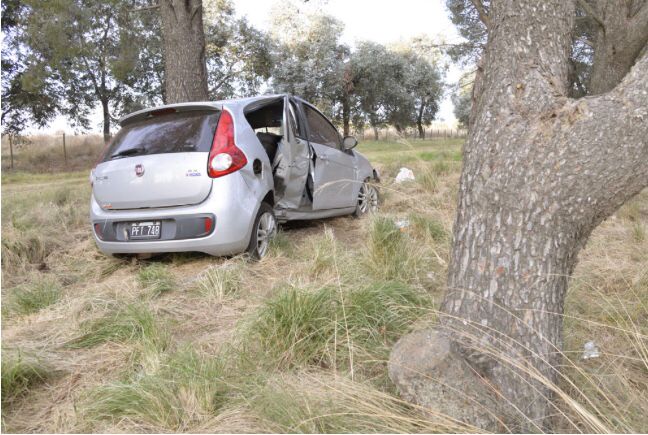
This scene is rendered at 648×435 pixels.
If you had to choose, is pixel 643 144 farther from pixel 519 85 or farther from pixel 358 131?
pixel 358 131

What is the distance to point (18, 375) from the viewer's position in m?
2.49

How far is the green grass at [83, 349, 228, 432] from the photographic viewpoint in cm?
211

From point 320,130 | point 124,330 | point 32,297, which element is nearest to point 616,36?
point 320,130

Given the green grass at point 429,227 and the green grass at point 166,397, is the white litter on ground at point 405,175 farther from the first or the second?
the green grass at point 166,397

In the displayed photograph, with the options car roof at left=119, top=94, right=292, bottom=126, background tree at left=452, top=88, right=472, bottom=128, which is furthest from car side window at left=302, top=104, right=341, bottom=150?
background tree at left=452, top=88, right=472, bottom=128

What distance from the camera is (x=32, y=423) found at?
2.28 m

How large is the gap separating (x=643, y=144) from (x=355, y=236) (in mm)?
4125

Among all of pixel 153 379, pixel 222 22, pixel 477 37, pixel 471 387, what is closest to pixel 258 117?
pixel 153 379

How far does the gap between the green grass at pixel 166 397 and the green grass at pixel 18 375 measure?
1.42 ft

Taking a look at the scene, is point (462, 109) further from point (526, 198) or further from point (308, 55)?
point (526, 198)

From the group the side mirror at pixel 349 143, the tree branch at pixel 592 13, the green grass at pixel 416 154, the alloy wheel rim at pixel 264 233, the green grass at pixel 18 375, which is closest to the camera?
the green grass at pixel 18 375

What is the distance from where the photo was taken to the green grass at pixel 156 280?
386cm

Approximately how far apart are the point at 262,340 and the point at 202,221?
72.7 inches

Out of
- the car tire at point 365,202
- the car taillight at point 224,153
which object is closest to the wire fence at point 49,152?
the car tire at point 365,202
